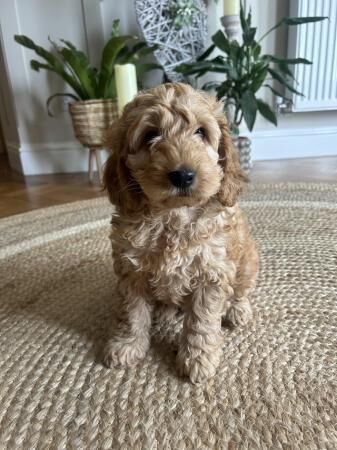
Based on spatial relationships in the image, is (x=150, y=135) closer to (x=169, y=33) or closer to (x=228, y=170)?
(x=228, y=170)

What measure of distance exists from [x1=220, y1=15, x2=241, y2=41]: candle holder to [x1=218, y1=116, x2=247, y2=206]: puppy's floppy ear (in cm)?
177

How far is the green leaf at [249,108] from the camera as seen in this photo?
2.40 m

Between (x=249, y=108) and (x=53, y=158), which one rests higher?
(x=249, y=108)

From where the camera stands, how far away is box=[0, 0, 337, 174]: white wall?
2.87 metres

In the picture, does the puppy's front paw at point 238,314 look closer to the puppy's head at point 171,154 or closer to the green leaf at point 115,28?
the puppy's head at point 171,154

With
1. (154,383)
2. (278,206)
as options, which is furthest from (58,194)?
(154,383)

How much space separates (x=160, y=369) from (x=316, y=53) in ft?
8.81

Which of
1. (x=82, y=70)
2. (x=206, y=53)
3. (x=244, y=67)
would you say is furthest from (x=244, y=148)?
(x=82, y=70)

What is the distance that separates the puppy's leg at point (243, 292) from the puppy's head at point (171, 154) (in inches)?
9.9

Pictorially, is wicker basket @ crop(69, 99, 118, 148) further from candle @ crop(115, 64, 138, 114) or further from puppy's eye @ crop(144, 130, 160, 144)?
puppy's eye @ crop(144, 130, 160, 144)

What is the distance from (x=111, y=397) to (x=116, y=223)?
41cm

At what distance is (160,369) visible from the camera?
41.0 inches

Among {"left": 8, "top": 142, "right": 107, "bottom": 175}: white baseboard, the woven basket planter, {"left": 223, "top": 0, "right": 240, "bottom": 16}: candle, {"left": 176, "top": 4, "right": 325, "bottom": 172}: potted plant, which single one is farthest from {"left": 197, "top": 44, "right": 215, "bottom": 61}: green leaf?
{"left": 8, "top": 142, "right": 107, "bottom": 175}: white baseboard

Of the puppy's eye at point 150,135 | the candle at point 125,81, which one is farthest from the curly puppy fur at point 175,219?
the candle at point 125,81
